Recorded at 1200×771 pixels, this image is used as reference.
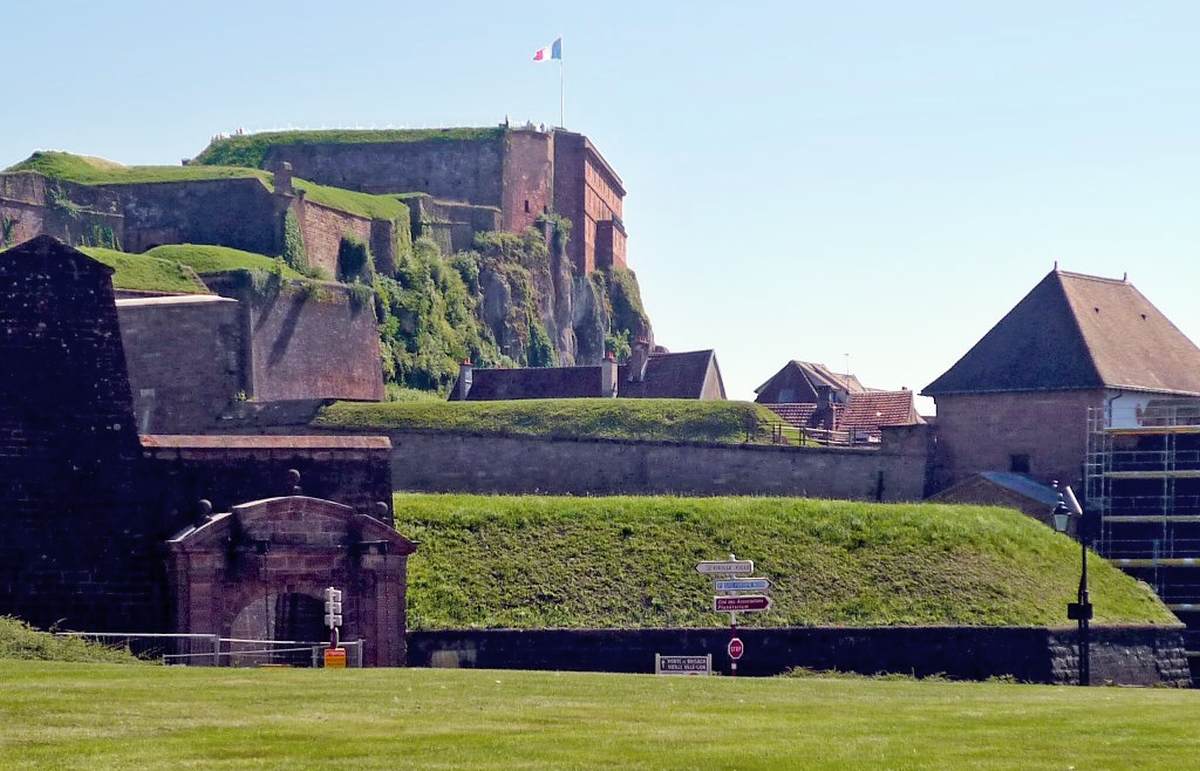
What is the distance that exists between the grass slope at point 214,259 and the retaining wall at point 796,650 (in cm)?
2676

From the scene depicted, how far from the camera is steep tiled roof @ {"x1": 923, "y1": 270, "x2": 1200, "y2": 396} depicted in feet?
176

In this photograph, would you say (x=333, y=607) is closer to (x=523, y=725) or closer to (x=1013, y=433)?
(x=523, y=725)

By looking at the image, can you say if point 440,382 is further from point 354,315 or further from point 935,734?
point 935,734

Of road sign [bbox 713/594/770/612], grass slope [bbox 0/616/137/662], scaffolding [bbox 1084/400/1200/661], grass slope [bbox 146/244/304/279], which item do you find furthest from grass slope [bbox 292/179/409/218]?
grass slope [bbox 0/616/137/662]

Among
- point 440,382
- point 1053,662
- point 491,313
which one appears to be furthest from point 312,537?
point 491,313

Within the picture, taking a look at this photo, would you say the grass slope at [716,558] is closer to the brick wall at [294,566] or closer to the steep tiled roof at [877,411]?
the brick wall at [294,566]

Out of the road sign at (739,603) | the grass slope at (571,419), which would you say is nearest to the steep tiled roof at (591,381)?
the grass slope at (571,419)

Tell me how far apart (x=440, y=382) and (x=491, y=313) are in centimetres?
978

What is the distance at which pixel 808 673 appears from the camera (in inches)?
1453

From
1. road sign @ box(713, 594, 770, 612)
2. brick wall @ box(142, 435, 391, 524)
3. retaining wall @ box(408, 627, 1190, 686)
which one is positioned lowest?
retaining wall @ box(408, 627, 1190, 686)

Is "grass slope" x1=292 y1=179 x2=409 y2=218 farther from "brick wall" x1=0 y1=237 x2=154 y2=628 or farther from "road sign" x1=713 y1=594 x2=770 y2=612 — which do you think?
"road sign" x1=713 y1=594 x2=770 y2=612

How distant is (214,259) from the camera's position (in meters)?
61.5

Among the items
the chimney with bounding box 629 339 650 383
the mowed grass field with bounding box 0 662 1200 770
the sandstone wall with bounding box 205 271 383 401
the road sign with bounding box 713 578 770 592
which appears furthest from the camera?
the chimney with bounding box 629 339 650 383

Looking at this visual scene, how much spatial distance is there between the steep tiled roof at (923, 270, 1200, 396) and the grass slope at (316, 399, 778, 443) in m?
6.85
